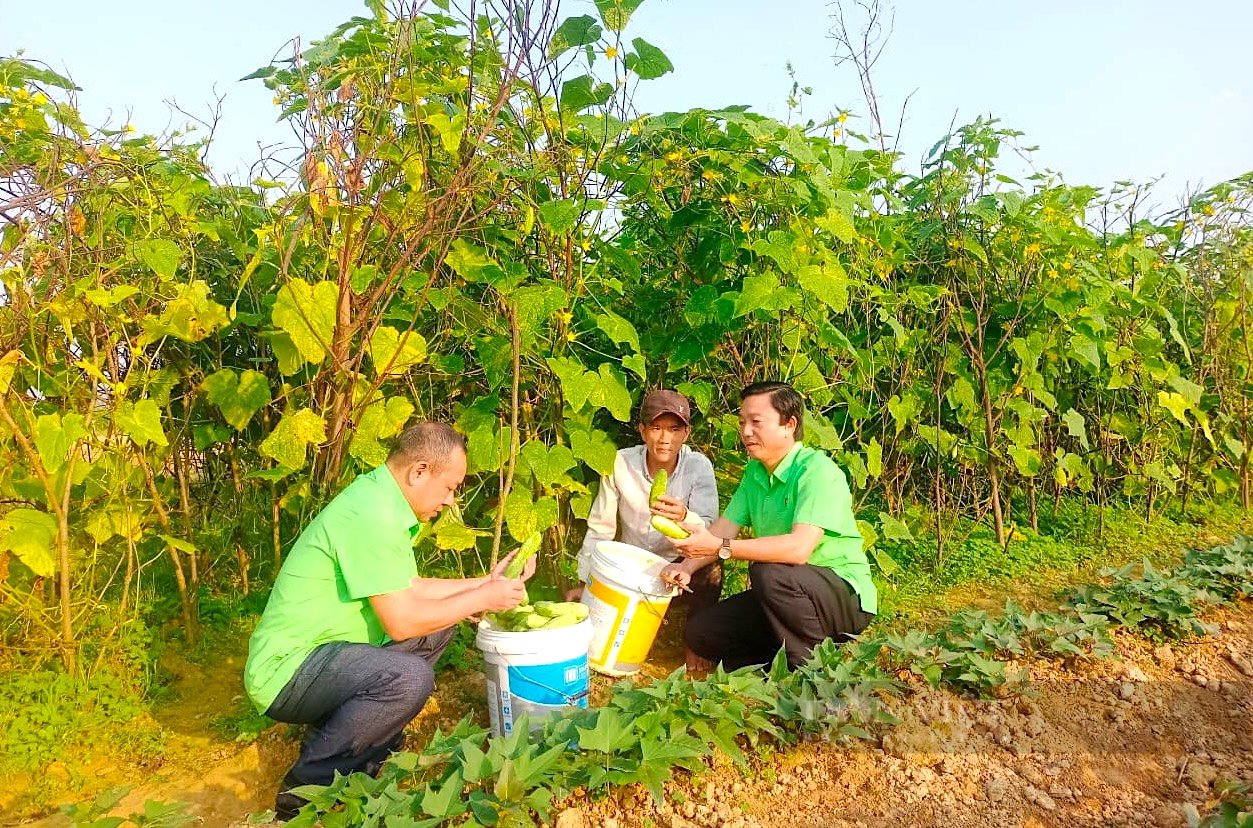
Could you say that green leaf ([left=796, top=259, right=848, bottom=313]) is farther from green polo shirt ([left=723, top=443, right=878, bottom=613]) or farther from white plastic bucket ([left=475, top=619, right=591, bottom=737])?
white plastic bucket ([left=475, top=619, right=591, bottom=737])

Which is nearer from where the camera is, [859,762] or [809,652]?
[859,762]

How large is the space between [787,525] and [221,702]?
222cm

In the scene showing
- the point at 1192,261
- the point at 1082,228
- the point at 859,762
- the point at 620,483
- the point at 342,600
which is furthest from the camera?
the point at 1192,261

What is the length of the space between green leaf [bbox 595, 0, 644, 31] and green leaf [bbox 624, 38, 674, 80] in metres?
0.08

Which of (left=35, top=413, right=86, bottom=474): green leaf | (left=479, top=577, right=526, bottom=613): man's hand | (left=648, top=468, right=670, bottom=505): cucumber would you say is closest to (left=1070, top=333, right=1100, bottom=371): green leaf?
(left=648, top=468, right=670, bottom=505): cucumber

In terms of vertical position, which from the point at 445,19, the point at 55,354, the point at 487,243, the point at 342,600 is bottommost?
the point at 342,600

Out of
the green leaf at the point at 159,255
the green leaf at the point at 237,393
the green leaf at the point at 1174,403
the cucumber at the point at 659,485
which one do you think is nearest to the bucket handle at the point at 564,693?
the cucumber at the point at 659,485

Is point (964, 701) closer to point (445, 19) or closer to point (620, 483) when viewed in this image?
point (620, 483)

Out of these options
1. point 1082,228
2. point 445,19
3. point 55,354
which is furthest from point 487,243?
A: point 1082,228

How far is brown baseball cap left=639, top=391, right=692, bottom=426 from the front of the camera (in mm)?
3457

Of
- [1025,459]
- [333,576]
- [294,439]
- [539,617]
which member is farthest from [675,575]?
[1025,459]

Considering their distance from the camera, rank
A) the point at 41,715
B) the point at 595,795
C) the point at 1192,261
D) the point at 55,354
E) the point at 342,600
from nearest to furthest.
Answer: the point at 595,795 → the point at 342,600 → the point at 41,715 → the point at 55,354 → the point at 1192,261

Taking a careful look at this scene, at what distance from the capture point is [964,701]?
9.11 ft

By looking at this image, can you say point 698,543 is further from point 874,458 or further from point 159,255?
point 159,255
